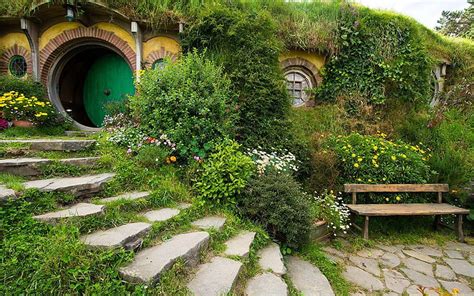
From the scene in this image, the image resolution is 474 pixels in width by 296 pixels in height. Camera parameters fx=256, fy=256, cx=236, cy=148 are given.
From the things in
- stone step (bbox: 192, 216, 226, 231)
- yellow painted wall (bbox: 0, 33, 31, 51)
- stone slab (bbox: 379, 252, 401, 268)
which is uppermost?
yellow painted wall (bbox: 0, 33, 31, 51)

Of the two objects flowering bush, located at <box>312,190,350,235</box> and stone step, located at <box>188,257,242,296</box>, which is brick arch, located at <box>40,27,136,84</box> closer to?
flowering bush, located at <box>312,190,350,235</box>

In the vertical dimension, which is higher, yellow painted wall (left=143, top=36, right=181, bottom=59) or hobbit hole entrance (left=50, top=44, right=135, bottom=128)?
yellow painted wall (left=143, top=36, right=181, bottom=59)

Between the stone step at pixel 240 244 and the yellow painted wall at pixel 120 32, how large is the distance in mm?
5301

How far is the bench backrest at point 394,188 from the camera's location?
428 cm

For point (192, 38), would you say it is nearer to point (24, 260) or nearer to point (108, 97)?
point (108, 97)

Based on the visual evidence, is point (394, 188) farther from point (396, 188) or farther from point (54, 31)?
point (54, 31)

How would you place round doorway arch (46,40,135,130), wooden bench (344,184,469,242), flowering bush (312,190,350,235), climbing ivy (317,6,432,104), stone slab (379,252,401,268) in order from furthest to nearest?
climbing ivy (317,6,432,104)
round doorway arch (46,40,135,130)
wooden bench (344,184,469,242)
flowering bush (312,190,350,235)
stone slab (379,252,401,268)

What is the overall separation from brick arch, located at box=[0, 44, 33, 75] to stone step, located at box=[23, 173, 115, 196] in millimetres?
4952

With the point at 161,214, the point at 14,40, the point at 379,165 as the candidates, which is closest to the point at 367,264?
the point at 379,165

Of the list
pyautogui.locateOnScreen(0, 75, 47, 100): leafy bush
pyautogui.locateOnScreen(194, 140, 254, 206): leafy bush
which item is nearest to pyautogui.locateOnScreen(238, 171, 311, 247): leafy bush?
pyautogui.locateOnScreen(194, 140, 254, 206): leafy bush

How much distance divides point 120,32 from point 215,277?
6.07 meters

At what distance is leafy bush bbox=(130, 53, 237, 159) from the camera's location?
359 centimetres

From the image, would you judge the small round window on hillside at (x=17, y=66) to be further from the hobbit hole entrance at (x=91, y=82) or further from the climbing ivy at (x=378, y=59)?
the climbing ivy at (x=378, y=59)

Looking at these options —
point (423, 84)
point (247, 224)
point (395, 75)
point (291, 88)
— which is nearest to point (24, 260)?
point (247, 224)
